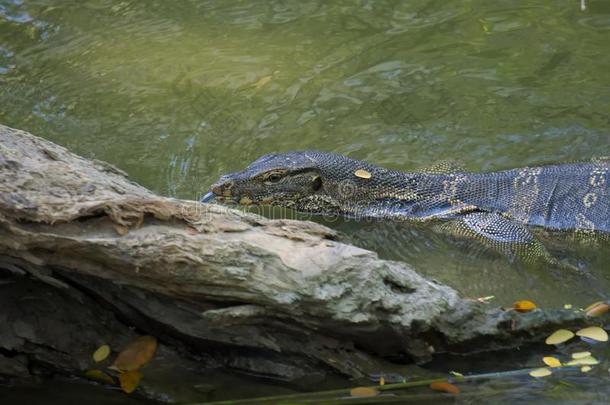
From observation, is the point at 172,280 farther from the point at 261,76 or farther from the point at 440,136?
the point at 261,76

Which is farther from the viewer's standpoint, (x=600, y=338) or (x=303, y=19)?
(x=303, y=19)

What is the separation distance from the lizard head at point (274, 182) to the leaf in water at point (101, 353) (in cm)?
239

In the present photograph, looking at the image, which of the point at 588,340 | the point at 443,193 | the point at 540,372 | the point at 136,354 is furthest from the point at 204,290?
the point at 443,193

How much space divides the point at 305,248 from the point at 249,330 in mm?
489

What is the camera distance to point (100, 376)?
4.09 meters

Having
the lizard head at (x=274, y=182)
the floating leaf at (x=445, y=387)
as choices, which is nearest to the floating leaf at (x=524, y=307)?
the floating leaf at (x=445, y=387)

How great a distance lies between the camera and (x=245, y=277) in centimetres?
373

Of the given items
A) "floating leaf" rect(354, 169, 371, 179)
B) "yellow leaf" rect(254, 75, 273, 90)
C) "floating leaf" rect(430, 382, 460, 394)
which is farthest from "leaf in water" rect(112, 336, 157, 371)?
"yellow leaf" rect(254, 75, 273, 90)

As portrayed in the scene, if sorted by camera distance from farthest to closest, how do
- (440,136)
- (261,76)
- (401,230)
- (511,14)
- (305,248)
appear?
(511,14) < (261,76) < (440,136) < (401,230) < (305,248)

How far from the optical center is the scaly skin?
6250 mm

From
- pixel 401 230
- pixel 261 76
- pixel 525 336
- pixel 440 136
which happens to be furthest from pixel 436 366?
pixel 261 76

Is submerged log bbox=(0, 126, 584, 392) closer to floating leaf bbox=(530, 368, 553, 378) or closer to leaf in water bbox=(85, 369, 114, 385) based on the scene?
leaf in water bbox=(85, 369, 114, 385)

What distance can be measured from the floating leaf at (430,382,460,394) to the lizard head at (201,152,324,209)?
9.64ft

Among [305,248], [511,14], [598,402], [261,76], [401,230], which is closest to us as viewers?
[598,402]
